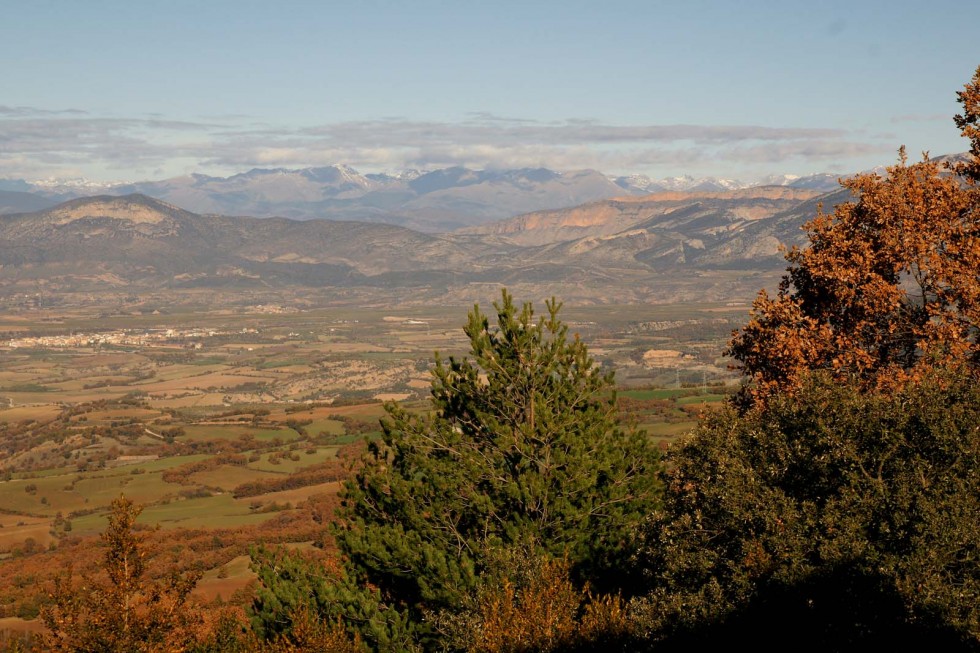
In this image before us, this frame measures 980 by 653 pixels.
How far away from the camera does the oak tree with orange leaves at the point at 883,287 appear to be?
26.0 m

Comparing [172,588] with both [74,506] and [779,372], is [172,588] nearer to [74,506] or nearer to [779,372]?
[779,372]

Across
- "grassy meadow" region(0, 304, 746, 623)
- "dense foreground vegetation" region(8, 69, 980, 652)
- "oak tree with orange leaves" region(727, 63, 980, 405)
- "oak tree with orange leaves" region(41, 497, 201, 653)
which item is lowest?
"grassy meadow" region(0, 304, 746, 623)

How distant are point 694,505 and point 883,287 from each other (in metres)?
11.0

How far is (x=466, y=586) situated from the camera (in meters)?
21.8

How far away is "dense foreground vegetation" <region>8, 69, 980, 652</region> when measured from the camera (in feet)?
54.2

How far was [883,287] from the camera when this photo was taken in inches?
1038

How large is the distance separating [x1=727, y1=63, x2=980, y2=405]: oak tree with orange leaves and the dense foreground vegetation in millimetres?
88

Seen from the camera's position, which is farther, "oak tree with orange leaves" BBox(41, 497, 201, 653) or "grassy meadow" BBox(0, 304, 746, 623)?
"grassy meadow" BBox(0, 304, 746, 623)

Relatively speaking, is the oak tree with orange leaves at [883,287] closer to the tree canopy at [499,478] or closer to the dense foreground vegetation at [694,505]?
the dense foreground vegetation at [694,505]

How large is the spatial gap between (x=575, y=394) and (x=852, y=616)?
1155 cm

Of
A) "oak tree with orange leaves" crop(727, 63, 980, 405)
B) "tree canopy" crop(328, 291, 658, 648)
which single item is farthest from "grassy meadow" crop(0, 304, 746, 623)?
"oak tree with orange leaves" crop(727, 63, 980, 405)

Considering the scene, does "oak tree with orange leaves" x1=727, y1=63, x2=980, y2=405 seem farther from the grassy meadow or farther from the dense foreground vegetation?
the grassy meadow

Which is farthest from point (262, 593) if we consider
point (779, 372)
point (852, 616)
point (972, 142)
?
point (972, 142)

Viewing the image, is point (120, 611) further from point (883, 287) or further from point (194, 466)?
point (194, 466)
